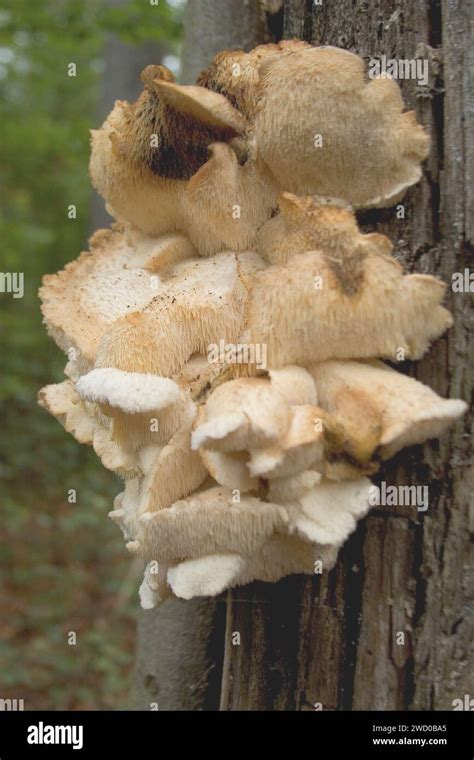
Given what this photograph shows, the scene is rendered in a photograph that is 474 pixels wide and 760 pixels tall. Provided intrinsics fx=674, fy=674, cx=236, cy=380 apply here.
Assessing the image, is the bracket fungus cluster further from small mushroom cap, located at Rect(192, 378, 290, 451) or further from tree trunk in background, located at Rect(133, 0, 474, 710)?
tree trunk in background, located at Rect(133, 0, 474, 710)

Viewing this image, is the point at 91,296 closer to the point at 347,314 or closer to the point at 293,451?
the point at 347,314

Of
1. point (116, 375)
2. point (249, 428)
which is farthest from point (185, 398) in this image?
point (249, 428)

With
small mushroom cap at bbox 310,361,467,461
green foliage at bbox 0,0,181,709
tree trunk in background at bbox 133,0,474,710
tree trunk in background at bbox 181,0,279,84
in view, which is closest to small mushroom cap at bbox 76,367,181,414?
small mushroom cap at bbox 310,361,467,461

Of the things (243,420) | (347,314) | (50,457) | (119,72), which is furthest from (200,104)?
(50,457)

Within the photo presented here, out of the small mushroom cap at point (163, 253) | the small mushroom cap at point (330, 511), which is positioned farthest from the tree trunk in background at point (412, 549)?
the small mushroom cap at point (163, 253)

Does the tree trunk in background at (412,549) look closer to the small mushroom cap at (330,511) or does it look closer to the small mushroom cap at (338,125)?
the small mushroom cap at (338,125)
